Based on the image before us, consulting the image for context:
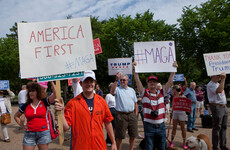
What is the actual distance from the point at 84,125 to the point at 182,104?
4.08m

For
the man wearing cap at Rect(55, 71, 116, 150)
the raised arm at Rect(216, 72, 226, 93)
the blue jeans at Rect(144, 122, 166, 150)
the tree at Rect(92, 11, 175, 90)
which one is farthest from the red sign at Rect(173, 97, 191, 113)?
the tree at Rect(92, 11, 175, 90)

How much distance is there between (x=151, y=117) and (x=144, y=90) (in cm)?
56

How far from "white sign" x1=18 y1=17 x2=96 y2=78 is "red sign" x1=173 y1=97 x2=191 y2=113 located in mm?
3850

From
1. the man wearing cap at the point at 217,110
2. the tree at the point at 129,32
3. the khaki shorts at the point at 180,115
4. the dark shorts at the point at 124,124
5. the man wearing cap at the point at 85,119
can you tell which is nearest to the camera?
the man wearing cap at the point at 85,119

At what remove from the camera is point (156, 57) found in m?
3.96

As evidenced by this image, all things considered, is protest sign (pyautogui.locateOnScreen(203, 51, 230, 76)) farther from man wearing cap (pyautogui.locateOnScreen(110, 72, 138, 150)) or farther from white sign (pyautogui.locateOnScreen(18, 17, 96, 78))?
white sign (pyautogui.locateOnScreen(18, 17, 96, 78))

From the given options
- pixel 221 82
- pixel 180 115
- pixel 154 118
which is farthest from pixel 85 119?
pixel 180 115

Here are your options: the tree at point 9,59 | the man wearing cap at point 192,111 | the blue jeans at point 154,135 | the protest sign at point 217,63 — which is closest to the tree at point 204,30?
the man wearing cap at point 192,111

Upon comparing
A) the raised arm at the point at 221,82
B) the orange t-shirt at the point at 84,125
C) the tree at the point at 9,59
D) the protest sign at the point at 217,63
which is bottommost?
the orange t-shirt at the point at 84,125

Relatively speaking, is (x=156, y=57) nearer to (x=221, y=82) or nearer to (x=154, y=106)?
(x=154, y=106)

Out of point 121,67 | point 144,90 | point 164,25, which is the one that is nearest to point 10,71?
point 164,25

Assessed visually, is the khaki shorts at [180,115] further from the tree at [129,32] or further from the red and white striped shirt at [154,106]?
the tree at [129,32]

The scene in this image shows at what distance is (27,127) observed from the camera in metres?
3.60

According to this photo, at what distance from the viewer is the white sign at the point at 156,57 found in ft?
12.8
